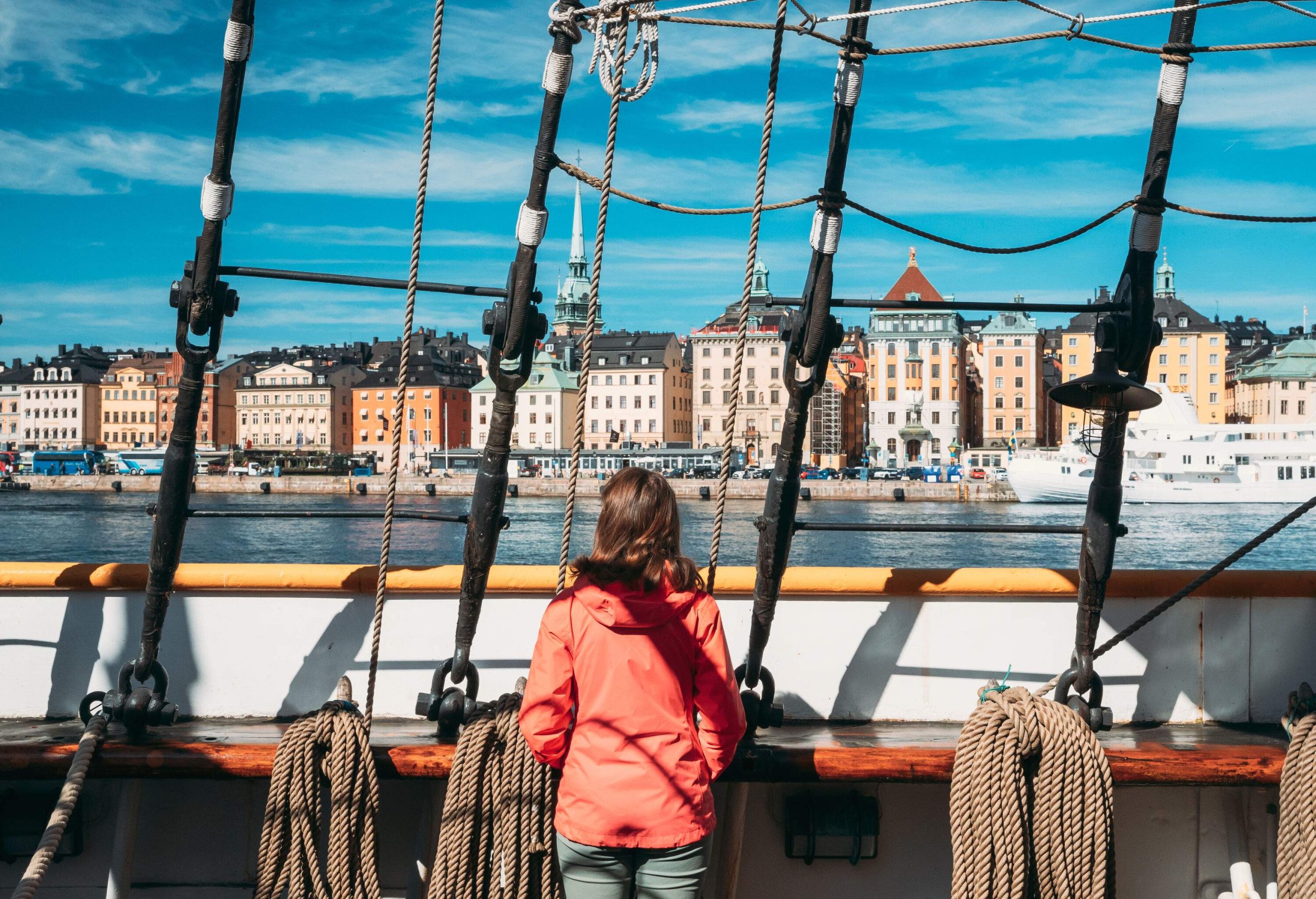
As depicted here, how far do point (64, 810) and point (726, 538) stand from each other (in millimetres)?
36939

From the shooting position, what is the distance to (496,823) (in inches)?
115

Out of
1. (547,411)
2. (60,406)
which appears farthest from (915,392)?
(60,406)

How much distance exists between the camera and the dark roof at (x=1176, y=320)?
298ft

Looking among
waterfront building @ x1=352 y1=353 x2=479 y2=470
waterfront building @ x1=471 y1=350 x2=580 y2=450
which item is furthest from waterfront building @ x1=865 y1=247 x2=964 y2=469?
waterfront building @ x1=352 y1=353 x2=479 y2=470

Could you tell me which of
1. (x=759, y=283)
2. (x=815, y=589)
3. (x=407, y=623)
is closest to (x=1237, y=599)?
(x=815, y=589)

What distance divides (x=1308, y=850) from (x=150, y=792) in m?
3.29

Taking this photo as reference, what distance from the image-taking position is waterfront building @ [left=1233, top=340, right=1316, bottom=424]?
90.4m

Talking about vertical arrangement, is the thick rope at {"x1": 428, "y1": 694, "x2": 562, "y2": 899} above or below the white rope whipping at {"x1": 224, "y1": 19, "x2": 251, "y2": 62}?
below

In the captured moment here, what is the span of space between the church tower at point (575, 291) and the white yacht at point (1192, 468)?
229 feet

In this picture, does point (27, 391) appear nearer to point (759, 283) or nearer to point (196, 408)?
point (759, 283)

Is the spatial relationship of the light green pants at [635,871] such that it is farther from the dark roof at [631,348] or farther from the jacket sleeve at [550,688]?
the dark roof at [631,348]

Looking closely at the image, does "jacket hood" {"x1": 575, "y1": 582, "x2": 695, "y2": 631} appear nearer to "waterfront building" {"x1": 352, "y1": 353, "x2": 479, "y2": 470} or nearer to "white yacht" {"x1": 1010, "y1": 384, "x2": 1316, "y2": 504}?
"white yacht" {"x1": 1010, "y1": 384, "x2": 1316, "y2": 504}

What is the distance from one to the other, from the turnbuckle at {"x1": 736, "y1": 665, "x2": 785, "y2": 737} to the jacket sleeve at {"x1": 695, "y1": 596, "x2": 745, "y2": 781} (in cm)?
99

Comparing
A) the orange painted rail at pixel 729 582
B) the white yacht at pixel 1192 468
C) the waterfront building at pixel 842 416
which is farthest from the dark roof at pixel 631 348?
the orange painted rail at pixel 729 582
